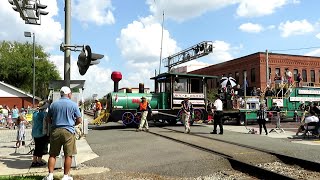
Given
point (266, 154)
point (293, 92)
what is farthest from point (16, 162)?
point (293, 92)

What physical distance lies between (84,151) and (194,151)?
3.21m

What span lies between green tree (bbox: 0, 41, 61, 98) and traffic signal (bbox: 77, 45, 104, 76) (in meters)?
50.5

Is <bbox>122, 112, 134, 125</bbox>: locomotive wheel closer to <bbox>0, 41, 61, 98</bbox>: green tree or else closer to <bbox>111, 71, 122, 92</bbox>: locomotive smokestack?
<bbox>111, 71, 122, 92</bbox>: locomotive smokestack

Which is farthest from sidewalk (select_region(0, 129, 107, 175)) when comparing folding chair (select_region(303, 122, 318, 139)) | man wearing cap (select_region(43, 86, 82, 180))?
folding chair (select_region(303, 122, 318, 139))

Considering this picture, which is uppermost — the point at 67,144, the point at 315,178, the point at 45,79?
the point at 45,79

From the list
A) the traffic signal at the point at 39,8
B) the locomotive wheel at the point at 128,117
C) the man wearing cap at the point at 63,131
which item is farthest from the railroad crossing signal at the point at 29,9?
the locomotive wheel at the point at 128,117

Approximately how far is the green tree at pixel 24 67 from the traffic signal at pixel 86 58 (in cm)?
5049

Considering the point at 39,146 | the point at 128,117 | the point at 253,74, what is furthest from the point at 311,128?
the point at 253,74

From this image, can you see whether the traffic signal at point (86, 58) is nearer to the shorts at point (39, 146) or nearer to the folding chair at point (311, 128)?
the shorts at point (39, 146)

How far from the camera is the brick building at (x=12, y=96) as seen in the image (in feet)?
157

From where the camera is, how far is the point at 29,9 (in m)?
11.0

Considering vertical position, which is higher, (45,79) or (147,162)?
(45,79)

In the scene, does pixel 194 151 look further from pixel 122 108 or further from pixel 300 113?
pixel 300 113

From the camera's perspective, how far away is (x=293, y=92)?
25.8 meters
